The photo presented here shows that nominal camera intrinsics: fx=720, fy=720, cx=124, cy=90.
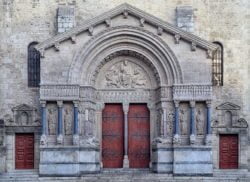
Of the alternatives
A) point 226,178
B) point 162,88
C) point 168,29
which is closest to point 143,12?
point 168,29

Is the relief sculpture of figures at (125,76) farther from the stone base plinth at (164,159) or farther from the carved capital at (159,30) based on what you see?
the stone base plinth at (164,159)

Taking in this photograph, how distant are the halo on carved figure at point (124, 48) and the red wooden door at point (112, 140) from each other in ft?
7.48

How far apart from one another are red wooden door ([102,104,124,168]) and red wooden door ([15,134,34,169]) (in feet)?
11.8

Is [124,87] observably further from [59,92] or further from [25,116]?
[25,116]

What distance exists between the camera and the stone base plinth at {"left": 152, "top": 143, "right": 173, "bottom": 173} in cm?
3312

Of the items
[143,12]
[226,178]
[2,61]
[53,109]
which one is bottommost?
[226,178]

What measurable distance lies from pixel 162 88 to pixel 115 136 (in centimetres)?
340

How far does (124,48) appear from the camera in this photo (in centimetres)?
3425

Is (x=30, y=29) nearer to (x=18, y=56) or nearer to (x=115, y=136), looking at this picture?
(x=18, y=56)

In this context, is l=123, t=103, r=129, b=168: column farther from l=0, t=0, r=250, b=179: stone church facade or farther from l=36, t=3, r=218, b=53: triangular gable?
l=36, t=3, r=218, b=53: triangular gable

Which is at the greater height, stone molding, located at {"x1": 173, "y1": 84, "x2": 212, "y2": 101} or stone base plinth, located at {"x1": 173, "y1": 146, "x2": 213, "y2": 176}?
stone molding, located at {"x1": 173, "y1": 84, "x2": 212, "y2": 101}

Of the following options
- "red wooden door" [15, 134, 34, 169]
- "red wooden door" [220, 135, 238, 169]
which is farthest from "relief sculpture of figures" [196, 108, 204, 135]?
"red wooden door" [15, 134, 34, 169]

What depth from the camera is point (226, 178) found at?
108 feet

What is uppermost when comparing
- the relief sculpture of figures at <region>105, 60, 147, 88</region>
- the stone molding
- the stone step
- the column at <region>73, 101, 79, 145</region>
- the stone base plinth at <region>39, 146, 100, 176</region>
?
the relief sculpture of figures at <region>105, 60, 147, 88</region>
